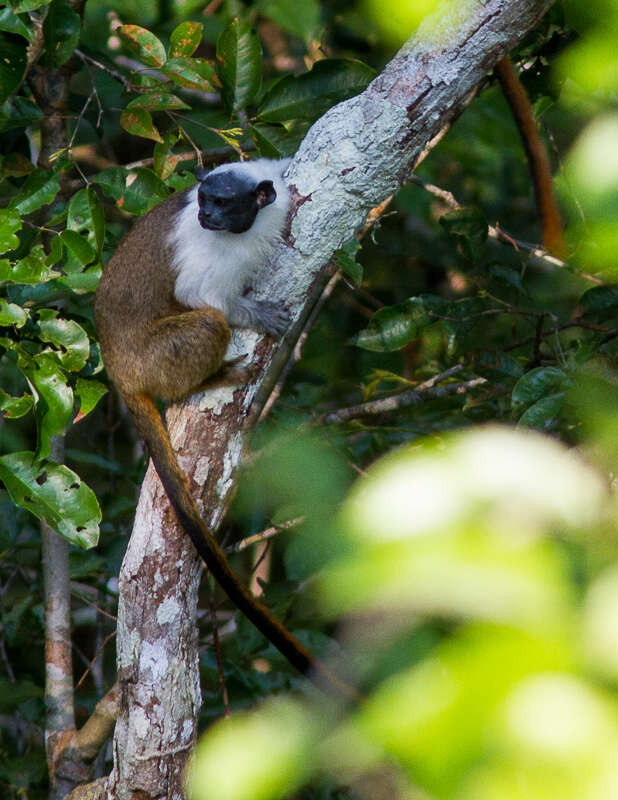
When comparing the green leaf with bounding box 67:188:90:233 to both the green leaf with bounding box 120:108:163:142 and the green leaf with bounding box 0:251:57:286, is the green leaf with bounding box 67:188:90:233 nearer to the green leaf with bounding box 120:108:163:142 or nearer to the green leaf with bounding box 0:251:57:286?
the green leaf with bounding box 0:251:57:286

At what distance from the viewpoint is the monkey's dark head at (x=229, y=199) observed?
2.92 m

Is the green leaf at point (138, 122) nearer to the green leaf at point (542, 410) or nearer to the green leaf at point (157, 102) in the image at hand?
the green leaf at point (157, 102)

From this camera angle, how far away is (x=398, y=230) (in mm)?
5410

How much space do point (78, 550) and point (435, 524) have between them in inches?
121

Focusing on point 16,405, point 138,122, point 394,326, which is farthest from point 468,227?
point 16,405

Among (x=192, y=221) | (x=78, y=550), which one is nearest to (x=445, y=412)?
(x=192, y=221)

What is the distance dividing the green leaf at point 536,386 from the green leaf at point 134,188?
1.26m

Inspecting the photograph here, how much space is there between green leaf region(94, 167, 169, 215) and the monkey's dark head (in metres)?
0.18

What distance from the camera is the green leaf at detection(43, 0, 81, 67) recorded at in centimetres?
270

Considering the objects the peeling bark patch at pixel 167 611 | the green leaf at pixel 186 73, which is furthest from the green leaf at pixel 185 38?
the peeling bark patch at pixel 167 611

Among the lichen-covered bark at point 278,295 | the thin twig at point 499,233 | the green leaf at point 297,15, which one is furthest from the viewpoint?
the green leaf at point 297,15

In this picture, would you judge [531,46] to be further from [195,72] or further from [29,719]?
[29,719]

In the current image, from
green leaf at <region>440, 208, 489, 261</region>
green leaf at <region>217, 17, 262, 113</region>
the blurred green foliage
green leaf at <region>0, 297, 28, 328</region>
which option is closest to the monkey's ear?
the blurred green foliage

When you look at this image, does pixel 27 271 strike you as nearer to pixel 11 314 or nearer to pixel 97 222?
pixel 11 314
